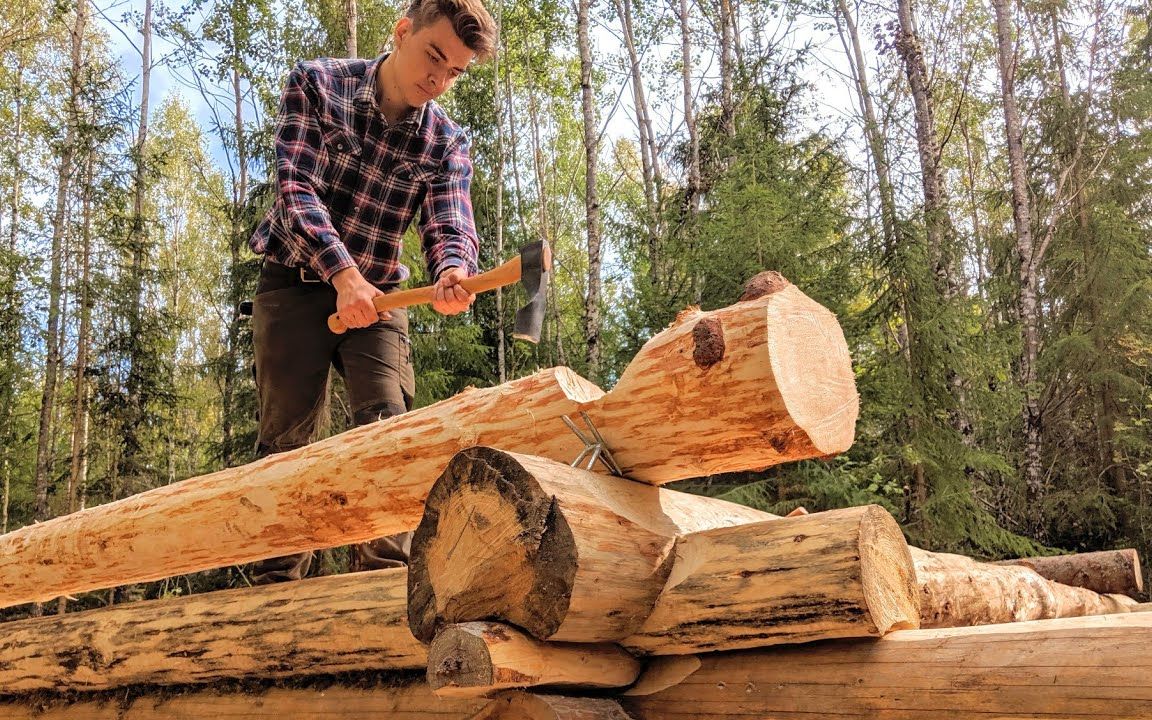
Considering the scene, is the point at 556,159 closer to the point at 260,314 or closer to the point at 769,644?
the point at 260,314

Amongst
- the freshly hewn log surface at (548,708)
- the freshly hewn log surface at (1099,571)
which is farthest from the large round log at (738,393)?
the freshly hewn log surface at (1099,571)

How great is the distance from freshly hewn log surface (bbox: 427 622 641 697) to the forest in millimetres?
6101

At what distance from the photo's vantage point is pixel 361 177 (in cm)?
381

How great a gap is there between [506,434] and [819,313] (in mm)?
933

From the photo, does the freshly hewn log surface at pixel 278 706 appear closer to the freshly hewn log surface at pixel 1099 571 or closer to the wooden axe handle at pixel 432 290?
the wooden axe handle at pixel 432 290

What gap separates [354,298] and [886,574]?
216 cm

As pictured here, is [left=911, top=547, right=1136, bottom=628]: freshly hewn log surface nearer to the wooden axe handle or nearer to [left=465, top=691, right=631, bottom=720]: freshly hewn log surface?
[left=465, top=691, right=631, bottom=720]: freshly hewn log surface

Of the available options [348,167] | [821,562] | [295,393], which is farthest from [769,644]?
[348,167]

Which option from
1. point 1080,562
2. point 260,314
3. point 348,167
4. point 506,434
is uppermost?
point 348,167

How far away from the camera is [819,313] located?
229 centimetres

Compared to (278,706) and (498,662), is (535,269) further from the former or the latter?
(278,706)

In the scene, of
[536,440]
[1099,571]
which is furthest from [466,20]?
[1099,571]

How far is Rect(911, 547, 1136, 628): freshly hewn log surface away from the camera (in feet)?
10.4

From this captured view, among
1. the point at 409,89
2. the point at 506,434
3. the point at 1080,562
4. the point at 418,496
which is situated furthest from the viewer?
the point at 1080,562
